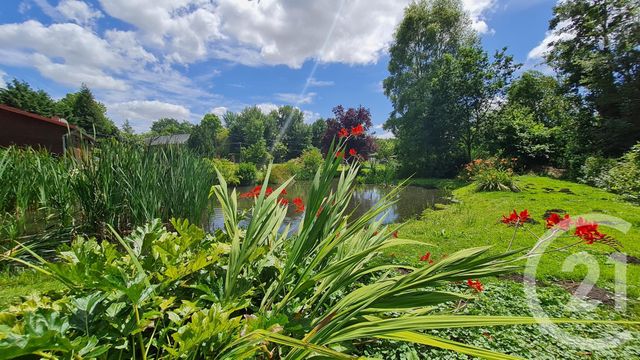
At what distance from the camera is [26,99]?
24156 mm

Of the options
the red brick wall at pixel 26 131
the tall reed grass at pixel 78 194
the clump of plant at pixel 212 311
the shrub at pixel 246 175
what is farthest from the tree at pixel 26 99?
the clump of plant at pixel 212 311

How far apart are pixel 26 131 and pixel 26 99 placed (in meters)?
17.8

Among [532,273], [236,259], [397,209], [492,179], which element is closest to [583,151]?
[492,179]

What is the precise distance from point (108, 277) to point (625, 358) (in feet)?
7.73

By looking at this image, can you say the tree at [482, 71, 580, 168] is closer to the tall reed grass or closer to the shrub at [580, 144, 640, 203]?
the shrub at [580, 144, 640, 203]

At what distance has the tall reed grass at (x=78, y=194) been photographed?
2543mm

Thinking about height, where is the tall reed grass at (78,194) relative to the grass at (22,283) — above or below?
above

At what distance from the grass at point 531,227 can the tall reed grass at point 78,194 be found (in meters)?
2.85

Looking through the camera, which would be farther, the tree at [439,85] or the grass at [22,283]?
the tree at [439,85]

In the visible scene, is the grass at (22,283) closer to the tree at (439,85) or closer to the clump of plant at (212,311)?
the clump of plant at (212,311)

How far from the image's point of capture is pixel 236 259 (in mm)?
1079

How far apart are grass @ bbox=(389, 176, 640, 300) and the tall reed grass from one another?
9.34ft

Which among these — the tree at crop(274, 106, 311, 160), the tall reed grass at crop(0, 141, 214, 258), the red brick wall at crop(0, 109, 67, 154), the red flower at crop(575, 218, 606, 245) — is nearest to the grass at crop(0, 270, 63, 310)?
the tall reed grass at crop(0, 141, 214, 258)

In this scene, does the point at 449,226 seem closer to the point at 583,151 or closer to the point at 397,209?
the point at 397,209
